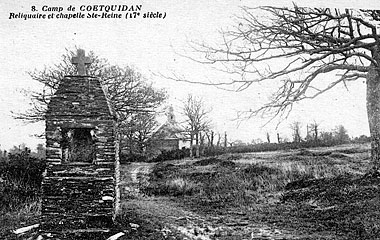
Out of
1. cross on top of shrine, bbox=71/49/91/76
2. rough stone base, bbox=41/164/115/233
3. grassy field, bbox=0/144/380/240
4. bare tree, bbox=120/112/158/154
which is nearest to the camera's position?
rough stone base, bbox=41/164/115/233

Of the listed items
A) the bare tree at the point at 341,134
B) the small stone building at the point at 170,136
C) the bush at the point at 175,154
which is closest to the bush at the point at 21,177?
the small stone building at the point at 170,136

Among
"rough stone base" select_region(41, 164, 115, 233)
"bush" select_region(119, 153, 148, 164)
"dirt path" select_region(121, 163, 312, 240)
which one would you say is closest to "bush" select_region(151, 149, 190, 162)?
"dirt path" select_region(121, 163, 312, 240)

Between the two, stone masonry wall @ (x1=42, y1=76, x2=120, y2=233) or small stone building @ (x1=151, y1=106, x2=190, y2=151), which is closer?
stone masonry wall @ (x1=42, y1=76, x2=120, y2=233)

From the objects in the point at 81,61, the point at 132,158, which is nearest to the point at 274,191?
the point at 132,158

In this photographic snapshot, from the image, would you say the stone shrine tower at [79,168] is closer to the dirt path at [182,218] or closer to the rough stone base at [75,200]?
the rough stone base at [75,200]

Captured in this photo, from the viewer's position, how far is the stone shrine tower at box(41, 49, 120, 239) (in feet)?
19.3

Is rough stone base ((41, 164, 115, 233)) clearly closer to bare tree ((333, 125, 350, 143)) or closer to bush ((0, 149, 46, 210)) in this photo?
bush ((0, 149, 46, 210))

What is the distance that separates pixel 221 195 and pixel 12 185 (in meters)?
5.08

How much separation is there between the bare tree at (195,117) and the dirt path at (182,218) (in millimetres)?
1643

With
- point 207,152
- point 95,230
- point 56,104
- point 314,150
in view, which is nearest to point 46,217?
point 95,230

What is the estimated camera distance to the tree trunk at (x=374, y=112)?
800 cm

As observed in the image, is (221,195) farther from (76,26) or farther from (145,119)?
(76,26)

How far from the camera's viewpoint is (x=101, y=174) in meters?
6.01

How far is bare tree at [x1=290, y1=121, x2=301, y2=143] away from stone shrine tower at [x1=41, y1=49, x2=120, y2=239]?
4.17 metres
